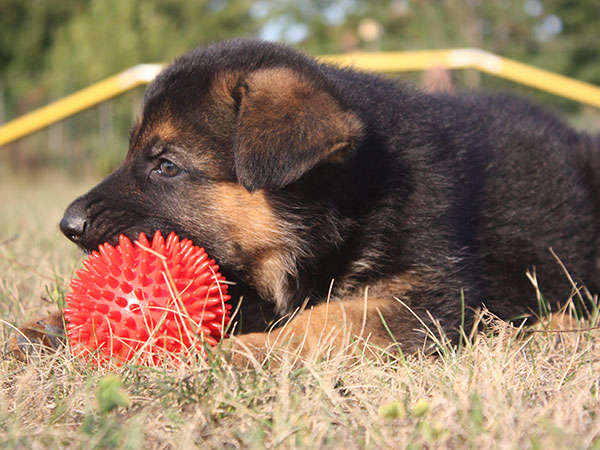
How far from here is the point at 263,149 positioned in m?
2.47

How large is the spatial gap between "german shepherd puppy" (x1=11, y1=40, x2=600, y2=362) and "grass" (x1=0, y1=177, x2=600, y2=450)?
0.33 m

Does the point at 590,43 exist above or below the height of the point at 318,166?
below

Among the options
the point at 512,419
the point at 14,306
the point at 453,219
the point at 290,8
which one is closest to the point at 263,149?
the point at 453,219

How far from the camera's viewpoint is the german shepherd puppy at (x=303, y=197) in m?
2.61

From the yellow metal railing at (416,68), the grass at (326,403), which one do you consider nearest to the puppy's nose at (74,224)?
the grass at (326,403)

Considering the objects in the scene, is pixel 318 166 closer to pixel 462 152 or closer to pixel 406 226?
pixel 406 226

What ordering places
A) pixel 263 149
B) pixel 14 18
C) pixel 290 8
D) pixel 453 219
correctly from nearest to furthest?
1. pixel 263 149
2. pixel 453 219
3. pixel 14 18
4. pixel 290 8

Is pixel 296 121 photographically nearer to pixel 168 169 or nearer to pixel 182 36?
pixel 168 169

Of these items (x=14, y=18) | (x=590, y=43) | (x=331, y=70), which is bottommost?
(x=590, y=43)

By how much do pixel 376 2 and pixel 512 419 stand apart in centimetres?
3002

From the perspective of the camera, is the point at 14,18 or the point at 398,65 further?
the point at 14,18

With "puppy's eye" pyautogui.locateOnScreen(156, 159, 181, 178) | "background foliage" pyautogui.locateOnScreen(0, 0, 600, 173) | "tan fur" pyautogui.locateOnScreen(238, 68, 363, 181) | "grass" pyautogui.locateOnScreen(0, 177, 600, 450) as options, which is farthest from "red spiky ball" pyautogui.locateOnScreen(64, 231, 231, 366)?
"background foliage" pyautogui.locateOnScreen(0, 0, 600, 173)

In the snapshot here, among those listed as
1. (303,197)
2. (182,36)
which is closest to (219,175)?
(303,197)

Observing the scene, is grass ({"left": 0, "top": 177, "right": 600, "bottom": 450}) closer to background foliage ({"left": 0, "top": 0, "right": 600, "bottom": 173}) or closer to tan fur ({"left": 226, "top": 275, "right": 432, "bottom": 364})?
tan fur ({"left": 226, "top": 275, "right": 432, "bottom": 364})
